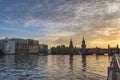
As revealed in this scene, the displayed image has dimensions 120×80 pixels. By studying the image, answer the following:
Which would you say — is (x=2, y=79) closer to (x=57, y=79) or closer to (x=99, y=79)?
(x=57, y=79)

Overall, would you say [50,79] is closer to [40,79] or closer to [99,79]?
[40,79]

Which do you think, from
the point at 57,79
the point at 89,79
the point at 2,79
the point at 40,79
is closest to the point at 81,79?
the point at 89,79

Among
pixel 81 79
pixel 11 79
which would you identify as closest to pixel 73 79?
pixel 81 79

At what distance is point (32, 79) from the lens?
39.8 m

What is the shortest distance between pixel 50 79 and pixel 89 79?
705 centimetres

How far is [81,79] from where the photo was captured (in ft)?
134

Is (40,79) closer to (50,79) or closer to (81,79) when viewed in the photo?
(50,79)

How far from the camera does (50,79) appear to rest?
40000 mm

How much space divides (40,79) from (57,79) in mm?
3033

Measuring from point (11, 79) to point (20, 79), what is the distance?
5.42 ft

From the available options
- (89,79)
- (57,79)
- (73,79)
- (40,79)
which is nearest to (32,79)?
(40,79)

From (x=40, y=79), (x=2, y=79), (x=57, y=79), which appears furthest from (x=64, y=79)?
(x=2, y=79)

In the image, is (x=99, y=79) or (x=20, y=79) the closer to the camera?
(x=20, y=79)

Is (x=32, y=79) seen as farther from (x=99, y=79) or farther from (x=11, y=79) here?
(x=99, y=79)
